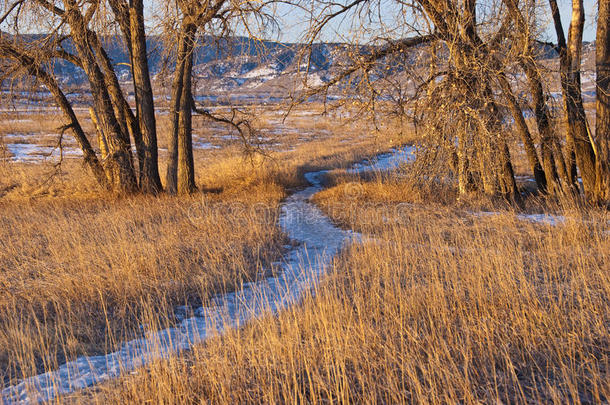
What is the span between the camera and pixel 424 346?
3.31 m

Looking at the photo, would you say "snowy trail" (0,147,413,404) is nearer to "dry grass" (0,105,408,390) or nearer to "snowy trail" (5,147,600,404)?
"snowy trail" (5,147,600,404)

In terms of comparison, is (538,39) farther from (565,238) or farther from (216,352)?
(216,352)

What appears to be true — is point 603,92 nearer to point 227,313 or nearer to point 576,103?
point 576,103

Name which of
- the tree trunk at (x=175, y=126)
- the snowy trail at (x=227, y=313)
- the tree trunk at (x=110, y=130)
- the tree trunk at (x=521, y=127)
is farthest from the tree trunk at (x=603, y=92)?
the tree trunk at (x=110, y=130)

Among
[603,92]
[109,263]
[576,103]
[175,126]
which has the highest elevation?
[175,126]

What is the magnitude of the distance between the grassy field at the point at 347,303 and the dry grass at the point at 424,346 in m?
0.02

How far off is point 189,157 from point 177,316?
295 inches

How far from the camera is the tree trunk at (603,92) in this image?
28.0 feet

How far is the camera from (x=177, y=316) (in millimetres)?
4484

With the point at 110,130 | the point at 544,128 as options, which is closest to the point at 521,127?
the point at 544,128

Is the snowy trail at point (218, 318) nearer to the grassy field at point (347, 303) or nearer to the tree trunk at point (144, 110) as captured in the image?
the grassy field at point (347, 303)

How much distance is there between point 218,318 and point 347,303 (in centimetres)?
125

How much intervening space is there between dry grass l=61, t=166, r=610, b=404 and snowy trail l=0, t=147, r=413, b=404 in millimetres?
245

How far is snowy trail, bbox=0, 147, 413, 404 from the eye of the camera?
3090 mm
